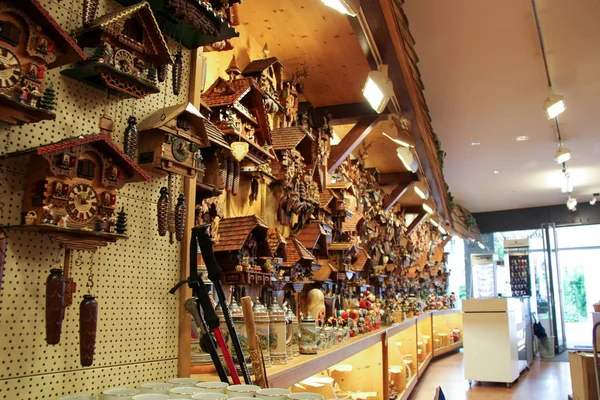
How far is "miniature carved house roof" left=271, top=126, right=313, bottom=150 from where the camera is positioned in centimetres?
394

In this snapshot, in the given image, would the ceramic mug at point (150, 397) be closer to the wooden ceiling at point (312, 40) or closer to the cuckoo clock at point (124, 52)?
the cuckoo clock at point (124, 52)

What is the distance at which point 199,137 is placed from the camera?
2.21 metres

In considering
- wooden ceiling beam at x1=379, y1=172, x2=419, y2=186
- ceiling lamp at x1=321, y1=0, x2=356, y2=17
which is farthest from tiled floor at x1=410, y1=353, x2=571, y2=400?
ceiling lamp at x1=321, y1=0, x2=356, y2=17

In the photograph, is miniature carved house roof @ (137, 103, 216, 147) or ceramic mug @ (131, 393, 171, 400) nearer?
ceramic mug @ (131, 393, 171, 400)

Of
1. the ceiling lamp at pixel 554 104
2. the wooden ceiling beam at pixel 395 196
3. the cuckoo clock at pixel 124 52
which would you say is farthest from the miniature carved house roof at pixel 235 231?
the wooden ceiling beam at pixel 395 196

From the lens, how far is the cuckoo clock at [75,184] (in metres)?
1.51

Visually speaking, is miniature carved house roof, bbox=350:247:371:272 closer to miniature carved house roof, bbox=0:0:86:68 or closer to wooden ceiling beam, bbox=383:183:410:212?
wooden ceiling beam, bbox=383:183:410:212

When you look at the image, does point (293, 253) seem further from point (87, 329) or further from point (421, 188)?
point (421, 188)

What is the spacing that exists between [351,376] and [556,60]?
3775 mm

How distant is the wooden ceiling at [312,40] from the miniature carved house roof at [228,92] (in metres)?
0.73

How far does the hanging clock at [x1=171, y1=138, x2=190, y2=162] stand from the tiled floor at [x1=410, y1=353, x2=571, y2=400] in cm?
551

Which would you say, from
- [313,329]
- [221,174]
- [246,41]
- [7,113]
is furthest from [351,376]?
[7,113]

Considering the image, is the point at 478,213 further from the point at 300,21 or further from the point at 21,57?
the point at 21,57

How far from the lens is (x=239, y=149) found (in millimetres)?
3172
